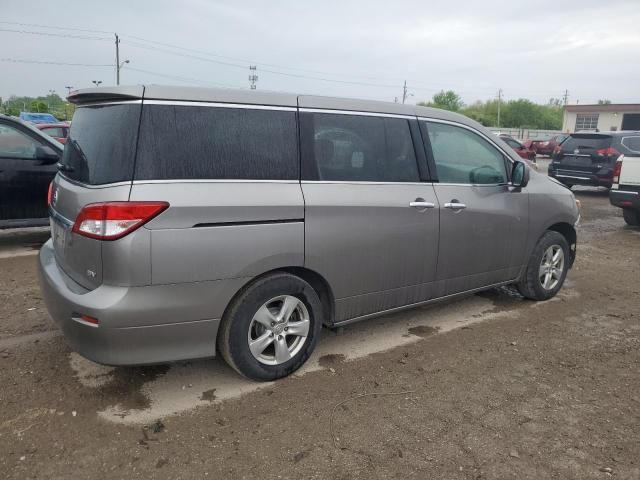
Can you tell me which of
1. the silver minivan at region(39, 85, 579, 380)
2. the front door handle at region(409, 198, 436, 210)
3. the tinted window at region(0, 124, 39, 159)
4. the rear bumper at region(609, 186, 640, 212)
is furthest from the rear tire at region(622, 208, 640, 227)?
the tinted window at region(0, 124, 39, 159)

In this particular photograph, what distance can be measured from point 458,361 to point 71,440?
101 inches

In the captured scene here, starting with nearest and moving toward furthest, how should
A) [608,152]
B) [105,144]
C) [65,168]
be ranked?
[105,144] → [65,168] → [608,152]

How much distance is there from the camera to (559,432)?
9.68 ft

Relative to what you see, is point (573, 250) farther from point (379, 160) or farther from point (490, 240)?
point (379, 160)

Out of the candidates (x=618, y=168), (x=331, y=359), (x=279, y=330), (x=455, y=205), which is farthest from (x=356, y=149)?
(x=618, y=168)

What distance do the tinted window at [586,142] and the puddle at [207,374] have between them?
398 inches

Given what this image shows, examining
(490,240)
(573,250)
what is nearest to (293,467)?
(490,240)

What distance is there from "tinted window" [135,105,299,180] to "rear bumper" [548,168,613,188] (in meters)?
11.5

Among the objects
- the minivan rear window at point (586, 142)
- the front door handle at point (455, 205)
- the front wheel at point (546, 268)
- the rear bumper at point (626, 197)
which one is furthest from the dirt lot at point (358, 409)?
the minivan rear window at point (586, 142)

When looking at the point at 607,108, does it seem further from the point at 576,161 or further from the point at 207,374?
the point at 207,374

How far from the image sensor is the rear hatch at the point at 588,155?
12523 mm

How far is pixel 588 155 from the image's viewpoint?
12.9 m

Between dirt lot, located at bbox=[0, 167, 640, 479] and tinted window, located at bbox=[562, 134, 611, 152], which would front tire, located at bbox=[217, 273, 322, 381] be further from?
tinted window, located at bbox=[562, 134, 611, 152]

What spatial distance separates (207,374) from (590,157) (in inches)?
481
